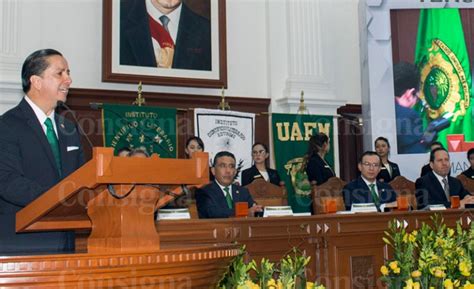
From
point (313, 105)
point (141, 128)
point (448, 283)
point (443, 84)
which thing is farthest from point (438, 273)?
point (443, 84)

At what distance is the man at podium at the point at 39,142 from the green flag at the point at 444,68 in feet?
25.4

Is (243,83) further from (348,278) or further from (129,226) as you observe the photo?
(129,226)

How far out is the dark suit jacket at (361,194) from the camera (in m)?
6.31

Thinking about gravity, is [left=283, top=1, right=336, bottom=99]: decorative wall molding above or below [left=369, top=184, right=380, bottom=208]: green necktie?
above

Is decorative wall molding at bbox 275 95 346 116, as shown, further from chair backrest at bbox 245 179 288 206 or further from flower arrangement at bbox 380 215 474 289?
flower arrangement at bbox 380 215 474 289

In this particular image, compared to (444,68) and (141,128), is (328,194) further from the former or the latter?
(444,68)

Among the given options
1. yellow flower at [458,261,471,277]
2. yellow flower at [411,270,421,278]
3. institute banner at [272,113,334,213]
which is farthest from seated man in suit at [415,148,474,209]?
yellow flower at [411,270,421,278]

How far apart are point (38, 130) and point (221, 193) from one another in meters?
3.51

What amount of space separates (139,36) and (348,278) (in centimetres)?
474

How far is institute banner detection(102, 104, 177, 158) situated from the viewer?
7492 mm

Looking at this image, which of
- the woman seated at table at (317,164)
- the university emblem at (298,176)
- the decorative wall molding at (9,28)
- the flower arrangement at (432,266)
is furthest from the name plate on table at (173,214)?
the decorative wall molding at (9,28)

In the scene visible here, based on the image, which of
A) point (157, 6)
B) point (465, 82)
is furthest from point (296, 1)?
point (465, 82)

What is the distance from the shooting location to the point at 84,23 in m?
8.09

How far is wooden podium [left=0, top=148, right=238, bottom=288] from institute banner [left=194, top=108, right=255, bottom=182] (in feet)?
20.4
